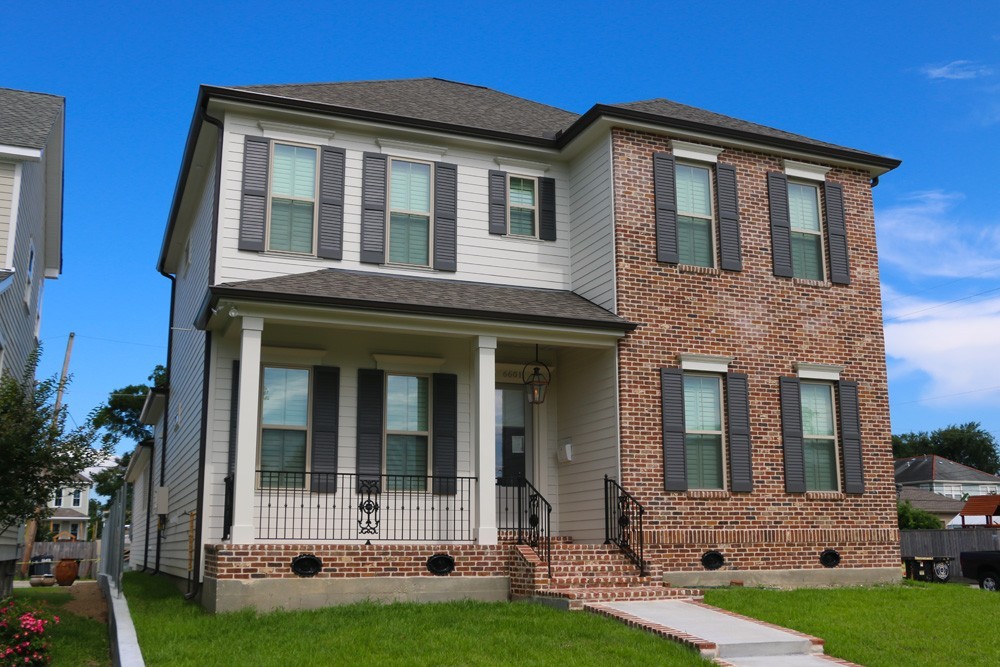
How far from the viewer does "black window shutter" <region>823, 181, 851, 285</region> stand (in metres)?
15.9

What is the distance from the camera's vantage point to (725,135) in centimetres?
1523

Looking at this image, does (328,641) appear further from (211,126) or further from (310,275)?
(211,126)

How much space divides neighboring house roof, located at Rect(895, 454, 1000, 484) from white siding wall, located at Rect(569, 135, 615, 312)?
5164 cm

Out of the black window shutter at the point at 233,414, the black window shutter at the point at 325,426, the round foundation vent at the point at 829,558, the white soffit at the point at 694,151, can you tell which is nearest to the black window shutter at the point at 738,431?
the round foundation vent at the point at 829,558

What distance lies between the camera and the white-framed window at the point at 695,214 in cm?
1501

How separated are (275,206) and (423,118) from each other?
8.71 ft

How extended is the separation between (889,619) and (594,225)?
22.8 ft

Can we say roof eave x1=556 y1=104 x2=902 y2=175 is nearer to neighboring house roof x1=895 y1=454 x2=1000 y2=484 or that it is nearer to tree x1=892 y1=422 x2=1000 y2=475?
neighboring house roof x1=895 y1=454 x2=1000 y2=484

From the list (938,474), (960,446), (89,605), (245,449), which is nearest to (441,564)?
(245,449)

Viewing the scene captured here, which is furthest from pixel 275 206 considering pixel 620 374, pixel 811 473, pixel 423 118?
pixel 811 473

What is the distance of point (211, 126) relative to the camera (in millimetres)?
13922

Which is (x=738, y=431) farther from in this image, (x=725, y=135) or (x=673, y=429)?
(x=725, y=135)

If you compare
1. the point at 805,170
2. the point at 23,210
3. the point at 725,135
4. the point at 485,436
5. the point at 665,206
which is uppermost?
the point at 725,135

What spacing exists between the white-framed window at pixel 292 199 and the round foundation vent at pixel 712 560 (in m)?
7.16
